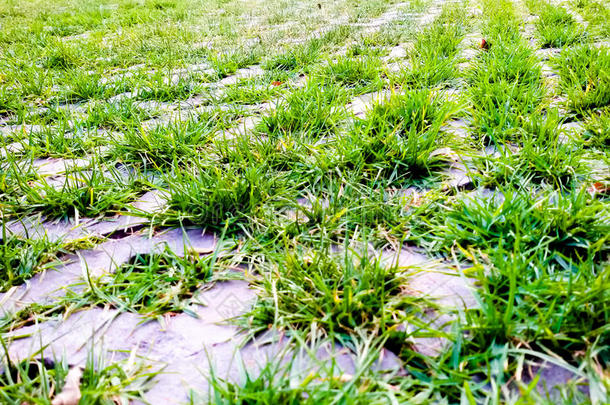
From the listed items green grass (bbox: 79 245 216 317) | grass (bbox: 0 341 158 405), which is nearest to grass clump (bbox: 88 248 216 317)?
green grass (bbox: 79 245 216 317)

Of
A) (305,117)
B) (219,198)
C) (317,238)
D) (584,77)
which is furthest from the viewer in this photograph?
(584,77)

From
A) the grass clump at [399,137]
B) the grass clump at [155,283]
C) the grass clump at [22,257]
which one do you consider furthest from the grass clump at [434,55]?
the grass clump at [22,257]

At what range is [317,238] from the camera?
132 cm

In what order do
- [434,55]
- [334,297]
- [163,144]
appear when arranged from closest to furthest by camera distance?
1. [334,297]
2. [163,144]
3. [434,55]

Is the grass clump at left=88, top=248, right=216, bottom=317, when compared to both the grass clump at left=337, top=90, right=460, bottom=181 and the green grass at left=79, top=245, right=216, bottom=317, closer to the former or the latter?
the green grass at left=79, top=245, right=216, bottom=317

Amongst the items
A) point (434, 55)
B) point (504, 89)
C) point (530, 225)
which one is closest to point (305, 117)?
point (504, 89)

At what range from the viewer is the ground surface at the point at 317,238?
90 cm

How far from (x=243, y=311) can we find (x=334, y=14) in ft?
16.4

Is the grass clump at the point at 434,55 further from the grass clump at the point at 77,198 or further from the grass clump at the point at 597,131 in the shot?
the grass clump at the point at 77,198

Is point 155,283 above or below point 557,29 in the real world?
below

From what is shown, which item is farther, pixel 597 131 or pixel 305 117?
pixel 305 117

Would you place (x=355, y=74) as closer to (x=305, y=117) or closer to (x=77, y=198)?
(x=305, y=117)

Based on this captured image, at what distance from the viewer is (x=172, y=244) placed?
1354 millimetres

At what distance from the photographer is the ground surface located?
0.90m
